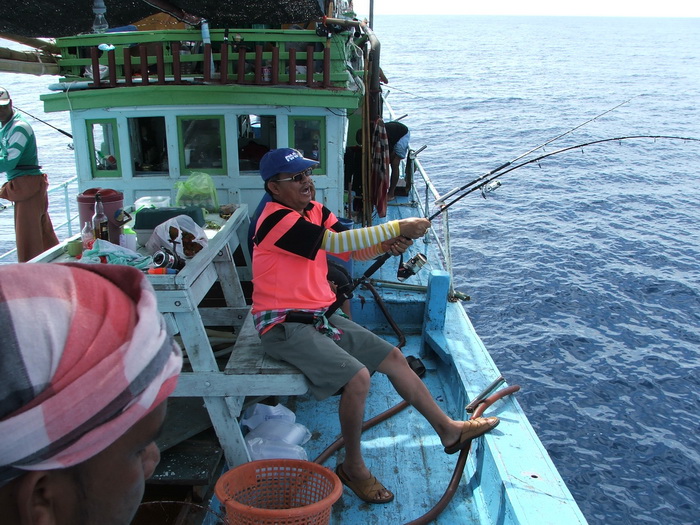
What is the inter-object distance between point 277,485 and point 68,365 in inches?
115

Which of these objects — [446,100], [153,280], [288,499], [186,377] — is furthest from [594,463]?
[446,100]

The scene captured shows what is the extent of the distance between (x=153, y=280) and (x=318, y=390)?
3.77 feet

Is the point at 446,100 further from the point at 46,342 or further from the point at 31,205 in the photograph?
the point at 46,342

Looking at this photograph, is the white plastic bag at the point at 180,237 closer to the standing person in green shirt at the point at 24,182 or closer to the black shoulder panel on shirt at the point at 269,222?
the black shoulder panel on shirt at the point at 269,222

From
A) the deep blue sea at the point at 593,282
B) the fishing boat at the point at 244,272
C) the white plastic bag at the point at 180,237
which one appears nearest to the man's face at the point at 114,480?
the fishing boat at the point at 244,272

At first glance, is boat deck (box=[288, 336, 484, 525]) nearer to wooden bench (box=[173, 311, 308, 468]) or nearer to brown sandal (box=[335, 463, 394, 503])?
brown sandal (box=[335, 463, 394, 503])

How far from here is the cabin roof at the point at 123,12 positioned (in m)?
4.78

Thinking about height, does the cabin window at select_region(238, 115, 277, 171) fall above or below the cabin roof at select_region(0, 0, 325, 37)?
below

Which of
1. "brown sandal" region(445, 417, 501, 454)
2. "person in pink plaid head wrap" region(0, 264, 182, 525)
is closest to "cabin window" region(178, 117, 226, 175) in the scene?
"brown sandal" region(445, 417, 501, 454)

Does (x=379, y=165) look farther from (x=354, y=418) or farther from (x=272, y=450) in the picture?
(x=354, y=418)

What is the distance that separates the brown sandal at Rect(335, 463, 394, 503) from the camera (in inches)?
149

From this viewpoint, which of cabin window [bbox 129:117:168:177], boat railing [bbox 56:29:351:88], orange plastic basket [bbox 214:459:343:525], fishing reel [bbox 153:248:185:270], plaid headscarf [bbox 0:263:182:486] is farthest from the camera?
cabin window [bbox 129:117:168:177]

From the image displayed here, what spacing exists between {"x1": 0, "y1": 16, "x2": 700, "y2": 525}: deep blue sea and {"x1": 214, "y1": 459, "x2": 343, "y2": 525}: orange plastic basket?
4269 mm

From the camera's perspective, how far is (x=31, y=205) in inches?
266
